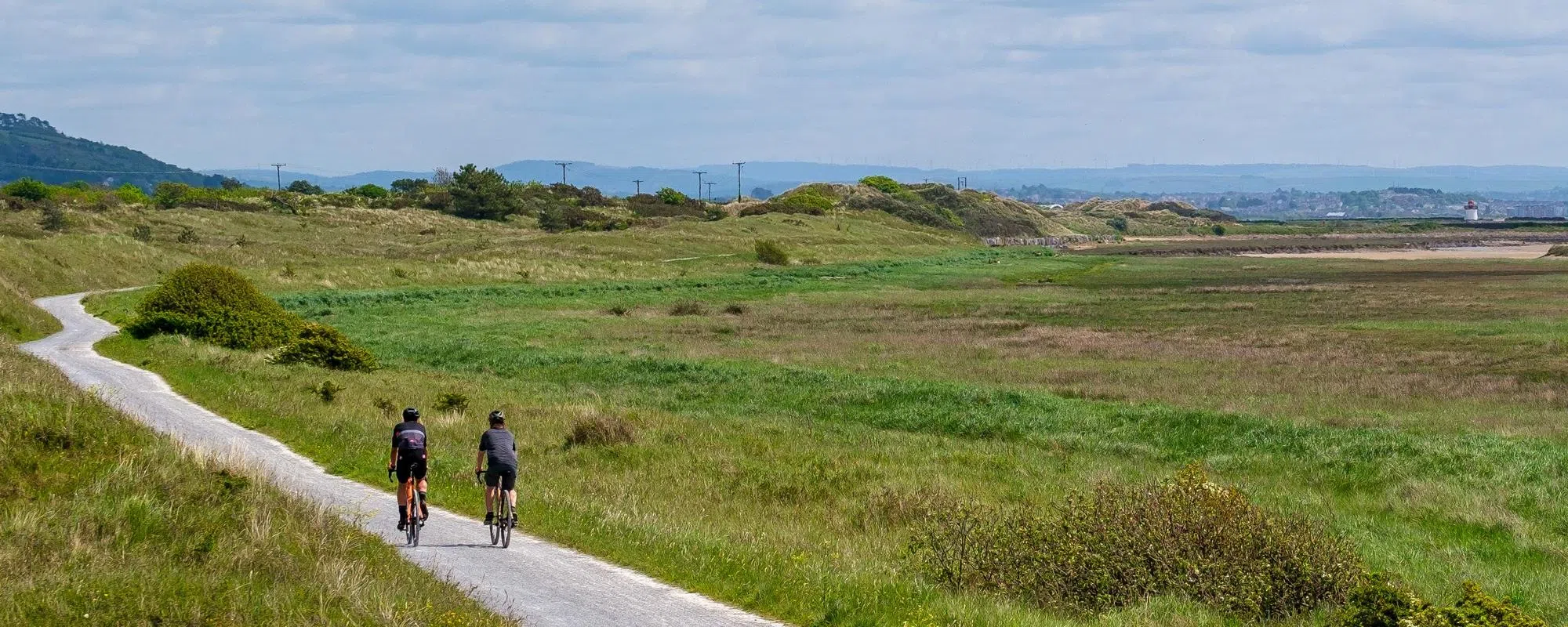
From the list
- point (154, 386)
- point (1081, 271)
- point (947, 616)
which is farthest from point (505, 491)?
point (1081, 271)

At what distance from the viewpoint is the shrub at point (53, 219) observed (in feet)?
333

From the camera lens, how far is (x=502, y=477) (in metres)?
14.7

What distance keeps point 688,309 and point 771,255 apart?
49557 millimetres

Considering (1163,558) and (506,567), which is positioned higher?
(1163,558)

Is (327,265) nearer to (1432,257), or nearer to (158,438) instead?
(158,438)

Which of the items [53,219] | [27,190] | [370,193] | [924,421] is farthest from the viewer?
[370,193]

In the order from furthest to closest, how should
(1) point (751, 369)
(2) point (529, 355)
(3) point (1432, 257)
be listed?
(3) point (1432, 257), (2) point (529, 355), (1) point (751, 369)

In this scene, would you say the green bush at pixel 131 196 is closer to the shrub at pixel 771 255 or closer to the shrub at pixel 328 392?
the shrub at pixel 771 255

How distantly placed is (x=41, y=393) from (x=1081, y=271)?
347 feet

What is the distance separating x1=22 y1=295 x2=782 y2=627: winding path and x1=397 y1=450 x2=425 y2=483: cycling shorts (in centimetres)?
65

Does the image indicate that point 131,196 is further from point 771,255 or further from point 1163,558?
point 1163,558

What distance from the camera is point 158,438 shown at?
15617 millimetres

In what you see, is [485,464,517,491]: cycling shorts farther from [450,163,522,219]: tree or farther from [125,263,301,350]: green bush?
[450,163,522,219]: tree

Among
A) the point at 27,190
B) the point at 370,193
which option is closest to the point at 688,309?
the point at 27,190
